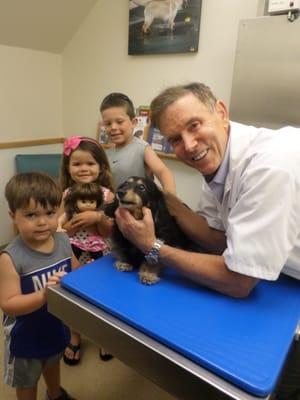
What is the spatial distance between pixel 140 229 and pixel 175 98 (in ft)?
1.36

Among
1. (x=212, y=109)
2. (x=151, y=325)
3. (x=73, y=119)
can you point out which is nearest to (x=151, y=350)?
(x=151, y=325)

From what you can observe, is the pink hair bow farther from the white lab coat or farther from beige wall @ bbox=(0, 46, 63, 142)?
beige wall @ bbox=(0, 46, 63, 142)

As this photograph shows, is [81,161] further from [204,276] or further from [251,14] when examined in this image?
[251,14]

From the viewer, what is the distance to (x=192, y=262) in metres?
0.85

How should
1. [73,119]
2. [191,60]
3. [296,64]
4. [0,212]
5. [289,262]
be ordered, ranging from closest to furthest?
1. [289,262]
2. [296,64]
3. [191,60]
4. [0,212]
5. [73,119]

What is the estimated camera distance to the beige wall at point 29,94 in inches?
103

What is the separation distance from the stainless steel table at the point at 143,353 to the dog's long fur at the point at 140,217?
185 mm

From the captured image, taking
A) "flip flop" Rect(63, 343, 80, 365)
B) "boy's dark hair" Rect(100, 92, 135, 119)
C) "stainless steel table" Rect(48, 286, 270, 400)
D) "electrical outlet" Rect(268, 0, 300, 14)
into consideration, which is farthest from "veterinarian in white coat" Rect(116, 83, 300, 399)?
"electrical outlet" Rect(268, 0, 300, 14)

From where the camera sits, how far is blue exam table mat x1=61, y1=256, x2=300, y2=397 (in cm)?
60

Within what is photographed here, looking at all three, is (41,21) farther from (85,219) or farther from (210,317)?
(210,317)

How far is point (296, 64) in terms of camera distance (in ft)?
5.68

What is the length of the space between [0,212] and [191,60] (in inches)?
80.1

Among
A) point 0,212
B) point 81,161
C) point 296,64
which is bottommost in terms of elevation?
point 0,212

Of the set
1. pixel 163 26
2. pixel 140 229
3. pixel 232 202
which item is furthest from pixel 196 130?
pixel 163 26
